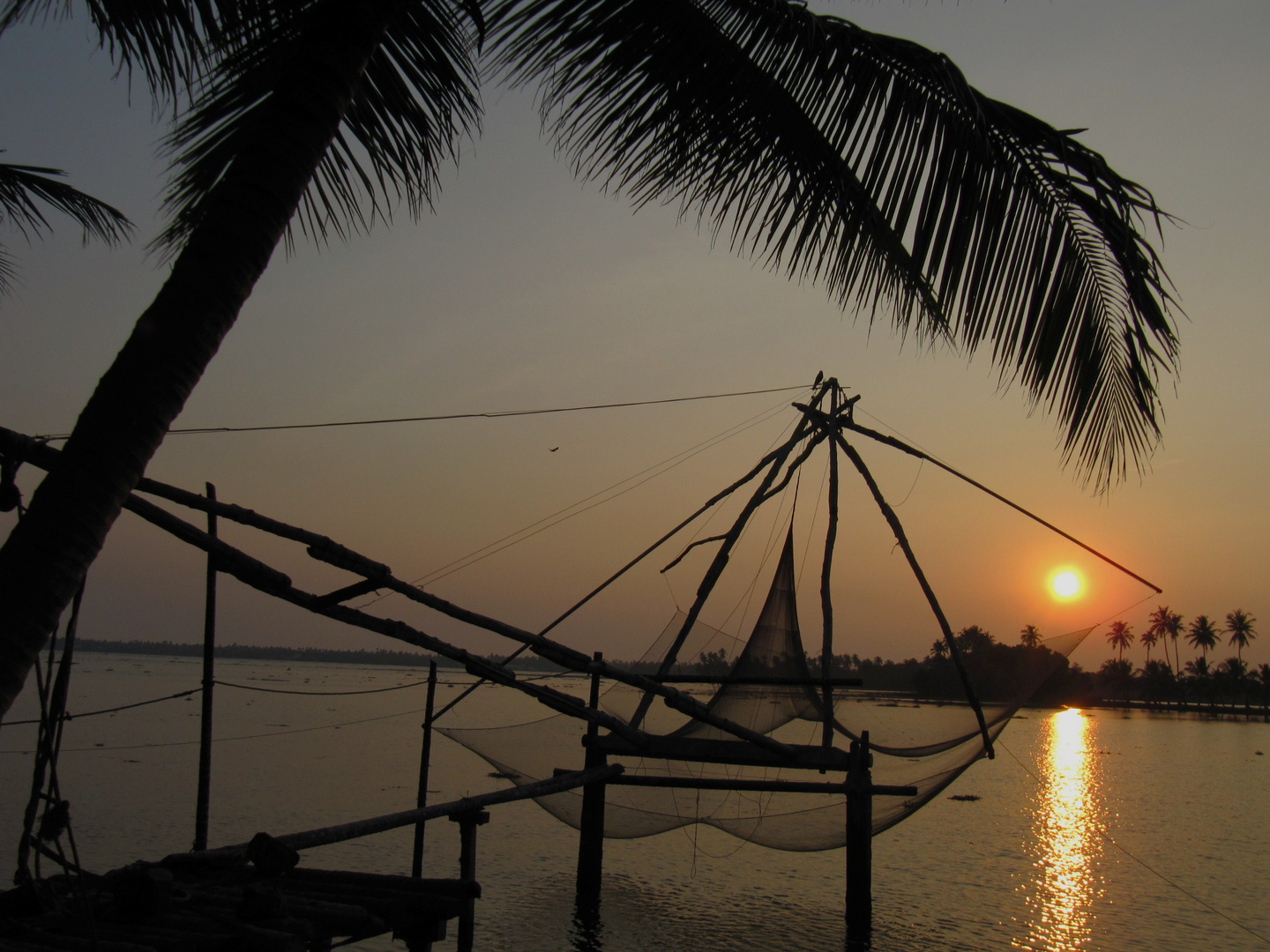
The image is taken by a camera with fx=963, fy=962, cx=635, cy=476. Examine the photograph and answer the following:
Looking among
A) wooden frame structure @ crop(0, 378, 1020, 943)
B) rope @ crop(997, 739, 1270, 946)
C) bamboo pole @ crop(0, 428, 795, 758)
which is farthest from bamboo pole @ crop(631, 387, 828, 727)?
rope @ crop(997, 739, 1270, 946)

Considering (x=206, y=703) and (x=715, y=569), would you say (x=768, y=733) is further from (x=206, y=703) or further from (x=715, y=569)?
(x=206, y=703)

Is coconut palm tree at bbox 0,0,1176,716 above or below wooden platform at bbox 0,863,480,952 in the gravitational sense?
above

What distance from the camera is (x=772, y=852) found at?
1644cm

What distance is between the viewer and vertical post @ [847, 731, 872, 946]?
816 centimetres

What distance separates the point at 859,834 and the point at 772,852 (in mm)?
8803

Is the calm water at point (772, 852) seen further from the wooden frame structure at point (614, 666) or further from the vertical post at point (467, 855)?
the vertical post at point (467, 855)

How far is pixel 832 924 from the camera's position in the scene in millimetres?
11289

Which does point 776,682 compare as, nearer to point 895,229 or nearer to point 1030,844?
point 895,229

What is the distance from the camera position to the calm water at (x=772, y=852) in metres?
11.3

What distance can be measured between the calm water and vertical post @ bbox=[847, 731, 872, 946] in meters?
1.49

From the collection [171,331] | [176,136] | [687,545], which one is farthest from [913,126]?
[687,545]

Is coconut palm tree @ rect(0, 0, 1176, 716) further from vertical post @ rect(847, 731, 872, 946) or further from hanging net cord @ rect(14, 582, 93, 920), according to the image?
vertical post @ rect(847, 731, 872, 946)

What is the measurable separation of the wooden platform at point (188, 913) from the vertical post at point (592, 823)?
3975 millimetres

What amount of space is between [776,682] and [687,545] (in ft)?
5.30
